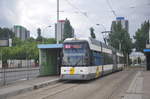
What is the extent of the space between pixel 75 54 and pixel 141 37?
186ft

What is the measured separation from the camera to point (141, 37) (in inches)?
2768

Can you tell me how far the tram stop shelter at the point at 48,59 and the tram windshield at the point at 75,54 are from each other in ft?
11.2

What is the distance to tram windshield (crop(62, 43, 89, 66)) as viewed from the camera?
17453 mm

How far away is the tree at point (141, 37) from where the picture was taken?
70.0 m

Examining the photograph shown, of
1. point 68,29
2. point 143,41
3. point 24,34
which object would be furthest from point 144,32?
point 24,34

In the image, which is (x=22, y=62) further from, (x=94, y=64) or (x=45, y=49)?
(x=94, y=64)

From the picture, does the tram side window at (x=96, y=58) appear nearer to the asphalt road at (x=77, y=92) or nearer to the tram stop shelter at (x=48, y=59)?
the asphalt road at (x=77, y=92)

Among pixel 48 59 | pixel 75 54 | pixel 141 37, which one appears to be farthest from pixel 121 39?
pixel 75 54

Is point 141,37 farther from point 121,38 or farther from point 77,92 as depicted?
point 77,92

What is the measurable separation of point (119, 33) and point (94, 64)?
53822 millimetres

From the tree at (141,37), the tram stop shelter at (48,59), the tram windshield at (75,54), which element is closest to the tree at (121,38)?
the tree at (141,37)

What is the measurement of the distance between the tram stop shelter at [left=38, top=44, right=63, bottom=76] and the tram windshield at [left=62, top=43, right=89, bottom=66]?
341 cm

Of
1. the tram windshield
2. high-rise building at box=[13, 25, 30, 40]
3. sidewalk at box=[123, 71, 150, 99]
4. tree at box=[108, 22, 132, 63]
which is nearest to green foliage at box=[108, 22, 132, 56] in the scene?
tree at box=[108, 22, 132, 63]

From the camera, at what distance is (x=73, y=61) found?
1753 cm
